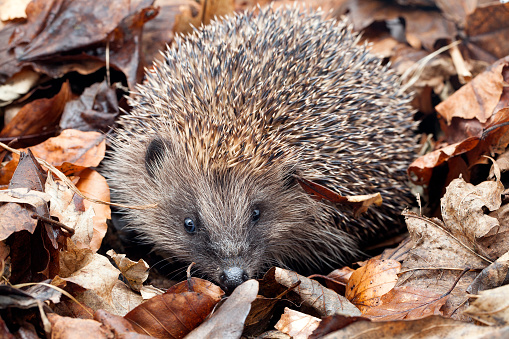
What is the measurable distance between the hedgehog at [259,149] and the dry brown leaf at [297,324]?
1.24 ft

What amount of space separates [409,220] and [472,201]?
30cm

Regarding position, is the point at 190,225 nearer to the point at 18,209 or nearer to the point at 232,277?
the point at 232,277

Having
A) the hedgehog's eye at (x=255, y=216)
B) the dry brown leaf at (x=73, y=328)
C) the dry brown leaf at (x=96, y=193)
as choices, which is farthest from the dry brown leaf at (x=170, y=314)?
the hedgehog's eye at (x=255, y=216)

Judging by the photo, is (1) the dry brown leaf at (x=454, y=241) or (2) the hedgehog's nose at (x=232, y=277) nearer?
(1) the dry brown leaf at (x=454, y=241)

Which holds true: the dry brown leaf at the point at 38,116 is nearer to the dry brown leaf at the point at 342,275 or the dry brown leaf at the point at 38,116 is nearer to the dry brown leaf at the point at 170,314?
the dry brown leaf at the point at 170,314

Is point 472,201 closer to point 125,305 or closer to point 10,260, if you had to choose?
point 125,305

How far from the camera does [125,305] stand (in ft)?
7.03

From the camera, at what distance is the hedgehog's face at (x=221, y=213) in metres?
2.51

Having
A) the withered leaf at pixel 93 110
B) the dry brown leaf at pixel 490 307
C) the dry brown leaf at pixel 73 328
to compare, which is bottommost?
the dry brown leaf at pixel 73 328

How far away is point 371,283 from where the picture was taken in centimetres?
229

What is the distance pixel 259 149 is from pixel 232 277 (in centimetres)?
67

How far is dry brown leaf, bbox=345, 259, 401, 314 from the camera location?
2.23m

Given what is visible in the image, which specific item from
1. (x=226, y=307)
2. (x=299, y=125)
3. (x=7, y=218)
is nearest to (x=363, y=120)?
(x=299, y=125)

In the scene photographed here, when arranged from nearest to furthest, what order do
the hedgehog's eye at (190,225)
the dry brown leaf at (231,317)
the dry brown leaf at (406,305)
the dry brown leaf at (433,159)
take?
the dry brown leaf at (231,317) < the dry brown leaf at (406,305) < the hedgehog's eye at (190,225) < the dry brown leaf at (433,159)
